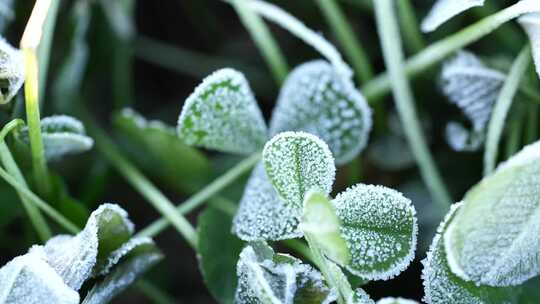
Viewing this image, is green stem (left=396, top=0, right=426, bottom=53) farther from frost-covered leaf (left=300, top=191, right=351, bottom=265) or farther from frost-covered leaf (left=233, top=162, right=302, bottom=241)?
frost-covered leaf (left=300, top=191, right=351, bottom=265)

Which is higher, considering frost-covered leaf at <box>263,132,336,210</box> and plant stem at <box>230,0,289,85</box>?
plant stem at <box>230,0,289,85</box>

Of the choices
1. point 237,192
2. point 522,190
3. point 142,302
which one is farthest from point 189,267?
point 522,190

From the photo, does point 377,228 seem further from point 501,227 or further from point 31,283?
point 31,283

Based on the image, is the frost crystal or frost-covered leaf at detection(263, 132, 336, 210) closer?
frost-covered leaf at detection(263, 132, 336, 210)

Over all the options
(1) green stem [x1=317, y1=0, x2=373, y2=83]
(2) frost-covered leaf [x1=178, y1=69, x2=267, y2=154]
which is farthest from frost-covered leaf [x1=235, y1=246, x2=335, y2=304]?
(1) green stem [x1=317, y1=0, x2=373, y2=83]

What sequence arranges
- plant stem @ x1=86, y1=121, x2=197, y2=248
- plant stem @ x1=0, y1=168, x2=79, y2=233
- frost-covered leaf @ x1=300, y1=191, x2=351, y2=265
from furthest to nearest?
plant stem @ x1=86, y1=121, x2=197, y2=248 < plant stem @ x1=0, y1=168, x2=79, y2=233 < frost-covered leaf @ x1=300, y1=191, x2=351, y2=265

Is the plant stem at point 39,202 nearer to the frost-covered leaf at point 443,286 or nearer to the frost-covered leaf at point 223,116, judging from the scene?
the frost-covered leaf at point 223,116

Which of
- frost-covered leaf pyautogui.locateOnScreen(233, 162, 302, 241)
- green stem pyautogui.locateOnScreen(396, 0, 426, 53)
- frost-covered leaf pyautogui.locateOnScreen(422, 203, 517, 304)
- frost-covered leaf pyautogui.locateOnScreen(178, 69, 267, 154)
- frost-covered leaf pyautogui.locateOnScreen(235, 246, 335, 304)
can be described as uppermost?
green stem pyautogui.locateOnScreen(396, 0, 426, 53)
